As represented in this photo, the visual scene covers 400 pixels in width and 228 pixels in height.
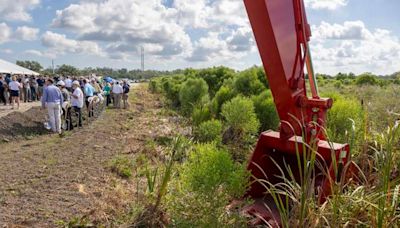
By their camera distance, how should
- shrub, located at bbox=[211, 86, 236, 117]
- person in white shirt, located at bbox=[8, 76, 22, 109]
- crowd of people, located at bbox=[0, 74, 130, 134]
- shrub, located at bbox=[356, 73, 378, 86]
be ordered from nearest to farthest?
crowd of people, located at bbox=[0, 74, 130, 134] → shrub, located at bbox=[211, 86, 236, 117] → person in white shirt, located at bbox=[8, 76, 22, 109] → shrub, located at bbox=[356, 73, 378, 86]

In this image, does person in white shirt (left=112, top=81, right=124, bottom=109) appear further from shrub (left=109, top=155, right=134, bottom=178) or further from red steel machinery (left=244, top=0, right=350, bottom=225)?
red steel machinery (left=244, top=0, right=350, bottom=225)

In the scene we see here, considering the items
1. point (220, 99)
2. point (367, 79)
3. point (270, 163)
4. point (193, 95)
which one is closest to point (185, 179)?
point (270, 163)

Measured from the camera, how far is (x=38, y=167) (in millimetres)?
7520

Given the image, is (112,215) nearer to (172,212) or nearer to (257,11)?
(172,212)

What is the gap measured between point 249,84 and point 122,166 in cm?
806

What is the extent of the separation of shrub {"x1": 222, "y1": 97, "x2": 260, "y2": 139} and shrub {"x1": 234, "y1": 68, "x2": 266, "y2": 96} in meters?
5.47

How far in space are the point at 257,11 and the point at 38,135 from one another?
32.1 ft

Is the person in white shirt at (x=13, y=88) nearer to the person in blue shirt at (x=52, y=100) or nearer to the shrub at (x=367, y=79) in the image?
the person in blue shirt at (x=52, y=100)

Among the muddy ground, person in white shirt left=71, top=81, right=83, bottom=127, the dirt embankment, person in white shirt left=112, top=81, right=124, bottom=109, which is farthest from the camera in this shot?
person in white shirt left=112, top=81, right=124, bottom=109

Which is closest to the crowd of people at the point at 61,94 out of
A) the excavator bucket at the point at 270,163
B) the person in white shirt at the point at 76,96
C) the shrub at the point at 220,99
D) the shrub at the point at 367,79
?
the person in white shirt at the point at 76,96

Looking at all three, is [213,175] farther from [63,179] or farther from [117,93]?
[117,93]

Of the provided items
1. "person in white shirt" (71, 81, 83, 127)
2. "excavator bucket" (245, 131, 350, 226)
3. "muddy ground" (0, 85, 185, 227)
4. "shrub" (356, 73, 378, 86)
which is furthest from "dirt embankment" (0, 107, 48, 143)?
"shrub" (356, 73, 378, 86)

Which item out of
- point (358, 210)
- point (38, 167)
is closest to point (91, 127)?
point (38, 167)

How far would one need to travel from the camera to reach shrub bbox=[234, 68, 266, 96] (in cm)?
1440
